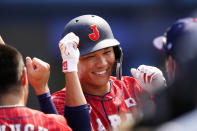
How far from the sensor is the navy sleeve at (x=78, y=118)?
2.74m

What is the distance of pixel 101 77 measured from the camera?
10.9 ft

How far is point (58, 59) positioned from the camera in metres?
9.31

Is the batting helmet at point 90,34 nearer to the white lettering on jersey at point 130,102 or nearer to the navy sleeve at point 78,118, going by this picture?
the white lettering on jersey at point 130,102

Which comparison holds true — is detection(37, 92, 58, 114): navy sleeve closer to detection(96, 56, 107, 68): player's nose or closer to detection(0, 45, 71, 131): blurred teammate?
detection(0, 45, 71, 131): blurred teammate

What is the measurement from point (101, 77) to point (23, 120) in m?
1.03

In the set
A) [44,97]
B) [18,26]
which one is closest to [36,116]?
[44,97]

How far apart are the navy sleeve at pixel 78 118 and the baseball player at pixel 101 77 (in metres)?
0.37

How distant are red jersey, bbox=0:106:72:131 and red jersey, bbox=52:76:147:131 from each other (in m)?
0.52

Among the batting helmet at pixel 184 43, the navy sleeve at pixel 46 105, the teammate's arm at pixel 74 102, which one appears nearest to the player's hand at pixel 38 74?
the navy sleeve at pixel 46 105

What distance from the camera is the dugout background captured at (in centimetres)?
959

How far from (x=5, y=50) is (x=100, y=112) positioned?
1.01 meters

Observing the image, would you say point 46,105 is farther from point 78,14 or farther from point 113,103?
point 78,14

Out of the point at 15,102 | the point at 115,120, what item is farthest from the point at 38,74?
the point at 115,120

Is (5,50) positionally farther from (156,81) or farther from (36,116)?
(156,81)
